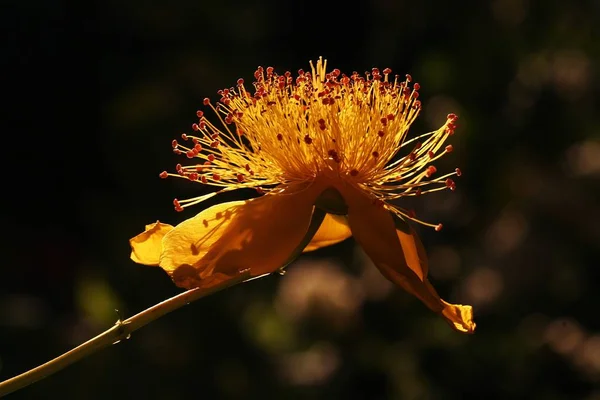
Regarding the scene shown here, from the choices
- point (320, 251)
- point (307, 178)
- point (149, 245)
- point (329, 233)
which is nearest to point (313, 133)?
point (307, 178)

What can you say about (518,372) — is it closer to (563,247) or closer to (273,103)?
(563,247)

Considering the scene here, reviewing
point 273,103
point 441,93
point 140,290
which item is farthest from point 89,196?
point 273,103

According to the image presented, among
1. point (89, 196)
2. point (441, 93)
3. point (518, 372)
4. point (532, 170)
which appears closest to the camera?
point (518, 372)

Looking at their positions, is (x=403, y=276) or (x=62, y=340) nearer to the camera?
(x=403, y=276)

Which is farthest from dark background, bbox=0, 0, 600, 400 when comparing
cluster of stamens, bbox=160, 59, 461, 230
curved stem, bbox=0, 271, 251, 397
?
curved stem, bbox=0, 271, 251, 397

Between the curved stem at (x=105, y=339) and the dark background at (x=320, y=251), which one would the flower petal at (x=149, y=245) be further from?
the dark background at (x=320, y=251)

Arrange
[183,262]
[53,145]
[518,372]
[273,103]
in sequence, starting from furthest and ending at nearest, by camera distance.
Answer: [53,145]
[518,372]
[273,103]
[183,262]

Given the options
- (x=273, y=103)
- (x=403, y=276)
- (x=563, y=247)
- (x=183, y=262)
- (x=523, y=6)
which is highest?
(x=273, y=103)
